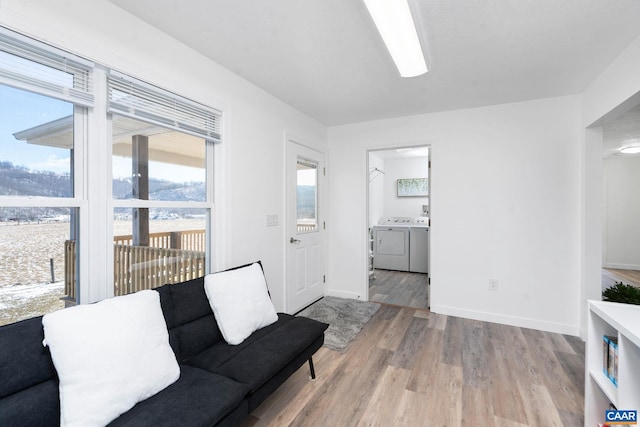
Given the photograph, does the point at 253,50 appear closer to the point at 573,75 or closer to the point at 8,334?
the point at 8,334

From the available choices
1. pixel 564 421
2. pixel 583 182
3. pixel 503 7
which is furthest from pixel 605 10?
pixel 564 421

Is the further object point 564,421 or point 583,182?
point 583,182

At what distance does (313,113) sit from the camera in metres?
3.64

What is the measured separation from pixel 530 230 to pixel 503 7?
2.32 meters

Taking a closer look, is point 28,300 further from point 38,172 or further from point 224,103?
point 224,103

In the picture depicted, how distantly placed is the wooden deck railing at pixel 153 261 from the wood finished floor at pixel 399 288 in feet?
8.47

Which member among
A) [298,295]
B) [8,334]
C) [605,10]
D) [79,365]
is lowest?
[298,295]

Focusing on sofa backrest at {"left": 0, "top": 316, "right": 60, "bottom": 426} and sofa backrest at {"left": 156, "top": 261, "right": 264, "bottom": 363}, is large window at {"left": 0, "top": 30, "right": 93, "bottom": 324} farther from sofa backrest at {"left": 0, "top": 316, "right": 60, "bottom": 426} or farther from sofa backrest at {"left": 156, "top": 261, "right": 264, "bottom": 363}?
sofa backrest at {"left": 156, "top": 261, "right": 264, "bottom": 363}

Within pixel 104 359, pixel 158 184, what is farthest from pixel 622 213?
pixel 104 359

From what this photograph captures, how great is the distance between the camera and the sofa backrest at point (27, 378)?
1100 millimetres

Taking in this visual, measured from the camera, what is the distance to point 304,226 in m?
3.72

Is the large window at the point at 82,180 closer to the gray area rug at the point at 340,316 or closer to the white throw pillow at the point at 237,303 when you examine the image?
the white throw pillow at the point at 237,303

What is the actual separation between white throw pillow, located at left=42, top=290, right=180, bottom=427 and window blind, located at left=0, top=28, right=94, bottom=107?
1.07 meters

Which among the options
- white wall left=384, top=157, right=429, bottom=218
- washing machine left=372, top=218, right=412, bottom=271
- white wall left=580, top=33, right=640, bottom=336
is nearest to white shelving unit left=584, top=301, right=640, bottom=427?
white wall left=580, top=33, right=640, bottom=336
